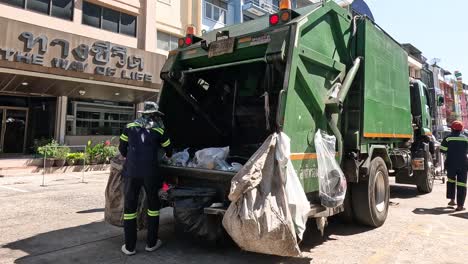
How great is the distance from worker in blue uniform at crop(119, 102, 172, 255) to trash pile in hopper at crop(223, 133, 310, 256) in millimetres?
1172

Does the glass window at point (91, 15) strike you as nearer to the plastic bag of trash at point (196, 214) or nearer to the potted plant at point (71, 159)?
the potted plant at point (71, 159)

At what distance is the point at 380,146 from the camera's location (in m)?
5.39

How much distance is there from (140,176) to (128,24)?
14041 millimetres

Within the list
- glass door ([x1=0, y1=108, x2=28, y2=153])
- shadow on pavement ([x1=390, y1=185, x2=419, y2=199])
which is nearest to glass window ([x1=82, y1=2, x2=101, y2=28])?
glass door ([x1=0, y1=108, x2=28, y2=153])

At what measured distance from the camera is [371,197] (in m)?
5.03

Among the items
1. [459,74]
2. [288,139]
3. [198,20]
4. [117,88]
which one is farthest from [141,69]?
[459,74]

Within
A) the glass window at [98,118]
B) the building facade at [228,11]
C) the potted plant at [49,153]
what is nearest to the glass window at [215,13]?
the building facade at [228,11]

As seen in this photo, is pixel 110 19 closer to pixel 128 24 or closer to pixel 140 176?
pixel 128 24

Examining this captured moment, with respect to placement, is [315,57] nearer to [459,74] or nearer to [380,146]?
[380,146]

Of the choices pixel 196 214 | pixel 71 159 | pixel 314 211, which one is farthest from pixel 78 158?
pixel 314 211

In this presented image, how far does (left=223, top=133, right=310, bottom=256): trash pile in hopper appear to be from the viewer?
10.4 feet

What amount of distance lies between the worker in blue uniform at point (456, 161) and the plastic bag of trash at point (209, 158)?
205 inches

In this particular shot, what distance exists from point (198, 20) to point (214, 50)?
16.7 metres

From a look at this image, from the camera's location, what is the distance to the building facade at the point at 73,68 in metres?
11.3
